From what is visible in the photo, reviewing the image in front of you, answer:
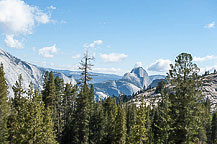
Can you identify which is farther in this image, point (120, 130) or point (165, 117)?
point (120, 130)

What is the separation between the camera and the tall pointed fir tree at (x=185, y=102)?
67.0 ft

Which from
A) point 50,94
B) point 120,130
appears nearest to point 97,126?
point 120,130

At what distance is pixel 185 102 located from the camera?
21.0 metres

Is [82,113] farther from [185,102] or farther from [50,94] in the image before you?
[185,102]

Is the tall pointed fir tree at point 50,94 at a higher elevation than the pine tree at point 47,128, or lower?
higher

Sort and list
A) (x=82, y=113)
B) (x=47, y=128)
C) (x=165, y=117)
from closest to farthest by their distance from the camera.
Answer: (x=47, y=128) → (x=165, y=117) → (x=82, y=113)

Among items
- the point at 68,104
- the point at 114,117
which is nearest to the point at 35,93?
the point at 114,117

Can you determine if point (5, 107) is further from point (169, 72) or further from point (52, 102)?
point (169, 72)

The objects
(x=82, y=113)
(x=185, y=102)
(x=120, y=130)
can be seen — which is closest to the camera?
(x=185, y=102)

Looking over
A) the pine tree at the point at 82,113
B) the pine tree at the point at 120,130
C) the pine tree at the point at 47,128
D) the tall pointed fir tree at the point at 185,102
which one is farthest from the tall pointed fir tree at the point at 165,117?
the pine tree at the point at 82,113

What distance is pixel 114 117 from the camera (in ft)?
185

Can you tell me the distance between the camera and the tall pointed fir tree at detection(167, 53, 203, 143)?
67.0ft

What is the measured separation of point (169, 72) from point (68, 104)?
49.6 m

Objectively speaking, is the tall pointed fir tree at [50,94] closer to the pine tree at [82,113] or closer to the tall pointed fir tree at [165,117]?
the pine tree at [82,113]
